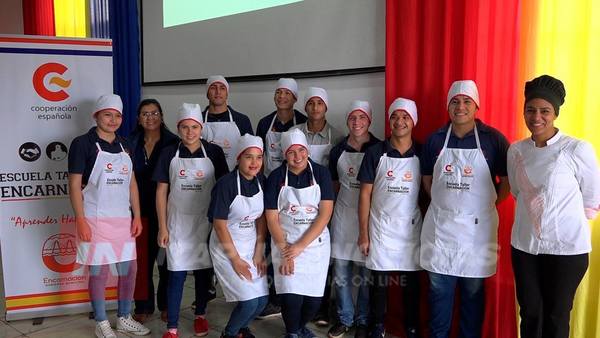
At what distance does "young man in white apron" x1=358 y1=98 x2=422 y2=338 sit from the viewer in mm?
2508

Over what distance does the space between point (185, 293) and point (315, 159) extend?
157cm

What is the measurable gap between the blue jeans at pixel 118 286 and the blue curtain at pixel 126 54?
2247mm

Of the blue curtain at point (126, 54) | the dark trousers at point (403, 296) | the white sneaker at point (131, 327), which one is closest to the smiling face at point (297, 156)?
the dark trousers at point (403, 296)

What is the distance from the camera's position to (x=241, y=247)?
2574 millimetres

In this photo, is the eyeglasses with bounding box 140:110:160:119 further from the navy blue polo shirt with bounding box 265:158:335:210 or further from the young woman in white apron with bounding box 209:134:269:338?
the navy blue polo shirt with bounding box 265:158:335:210

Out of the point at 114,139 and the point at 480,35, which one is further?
the point at 114,139

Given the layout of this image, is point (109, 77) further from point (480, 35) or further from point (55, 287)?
point (480, 35)

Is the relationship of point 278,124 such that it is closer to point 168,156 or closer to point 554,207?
point 168,156

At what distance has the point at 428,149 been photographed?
2.45 meters

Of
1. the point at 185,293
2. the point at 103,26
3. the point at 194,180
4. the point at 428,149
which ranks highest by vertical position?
the point at 103,26

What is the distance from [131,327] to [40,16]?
207 inches

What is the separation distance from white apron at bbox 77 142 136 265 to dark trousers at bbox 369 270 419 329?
1.44m

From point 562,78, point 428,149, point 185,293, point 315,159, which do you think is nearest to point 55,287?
point 185,293

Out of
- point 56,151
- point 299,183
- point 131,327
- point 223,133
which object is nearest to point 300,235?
point 299,183
